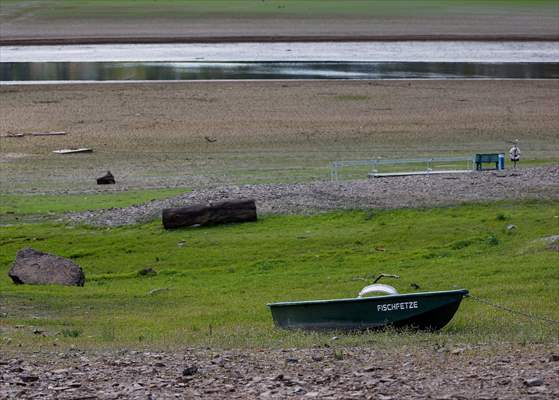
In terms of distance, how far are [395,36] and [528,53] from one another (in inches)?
415

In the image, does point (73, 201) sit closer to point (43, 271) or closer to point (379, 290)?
point (43, 271)

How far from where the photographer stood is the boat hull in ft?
41.4

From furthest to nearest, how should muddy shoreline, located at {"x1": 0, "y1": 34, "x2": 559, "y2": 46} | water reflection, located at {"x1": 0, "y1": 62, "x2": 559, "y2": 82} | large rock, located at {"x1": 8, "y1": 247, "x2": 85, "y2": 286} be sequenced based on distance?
1. muddy shoreline, located at {"x1": 0, "y1": 34, "x2": 559, "y2": 46}
2. water reflection, located at {"x1": 0, "y1": 62, "x2": 559, "y2": 82}
3. large rock, located at {"x1": 8, "y1": 247, "x2": 85, "y2": 286}

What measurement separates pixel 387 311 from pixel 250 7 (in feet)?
262

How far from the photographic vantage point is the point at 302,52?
6131 centimetres

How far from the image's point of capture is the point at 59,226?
900 inches

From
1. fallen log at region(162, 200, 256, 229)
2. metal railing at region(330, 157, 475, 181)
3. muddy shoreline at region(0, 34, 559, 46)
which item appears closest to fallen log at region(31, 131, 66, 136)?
metal railing at region(330, 157, 475, 181)

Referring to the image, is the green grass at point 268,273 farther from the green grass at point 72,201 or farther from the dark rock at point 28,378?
the dark rock at point 28,378

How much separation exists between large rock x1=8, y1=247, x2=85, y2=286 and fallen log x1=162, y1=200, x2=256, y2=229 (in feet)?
12.6

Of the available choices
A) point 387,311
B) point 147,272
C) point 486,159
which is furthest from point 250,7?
point 387,311

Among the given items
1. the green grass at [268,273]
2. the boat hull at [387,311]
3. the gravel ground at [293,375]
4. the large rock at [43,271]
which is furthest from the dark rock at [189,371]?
the large rock at [43,271]

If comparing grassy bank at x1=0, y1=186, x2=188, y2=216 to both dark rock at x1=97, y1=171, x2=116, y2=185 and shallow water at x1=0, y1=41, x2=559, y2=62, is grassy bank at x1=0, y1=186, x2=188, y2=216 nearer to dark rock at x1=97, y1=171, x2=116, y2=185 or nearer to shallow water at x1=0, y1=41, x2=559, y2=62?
dark rock at x1=97, y1=171, x2=116, y2=185

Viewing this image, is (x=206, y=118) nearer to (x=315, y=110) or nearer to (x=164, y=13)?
(x=315, y=110)

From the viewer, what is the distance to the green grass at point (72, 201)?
2464 centimetres
